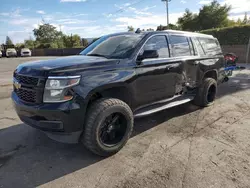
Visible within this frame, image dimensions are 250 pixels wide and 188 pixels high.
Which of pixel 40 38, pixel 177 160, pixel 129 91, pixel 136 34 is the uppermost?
pixel 40 38

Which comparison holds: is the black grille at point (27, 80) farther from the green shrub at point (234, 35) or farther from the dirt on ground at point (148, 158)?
the green shrub at point (234, 35)

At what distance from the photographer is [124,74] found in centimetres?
348

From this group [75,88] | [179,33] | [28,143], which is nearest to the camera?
[75,88]

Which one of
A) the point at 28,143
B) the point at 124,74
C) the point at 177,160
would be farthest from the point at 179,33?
the point at 28,143

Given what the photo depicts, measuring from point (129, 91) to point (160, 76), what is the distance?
833mm

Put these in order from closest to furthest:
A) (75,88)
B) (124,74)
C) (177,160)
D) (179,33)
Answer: (75,88), (177,160), (124,74), (179,33)

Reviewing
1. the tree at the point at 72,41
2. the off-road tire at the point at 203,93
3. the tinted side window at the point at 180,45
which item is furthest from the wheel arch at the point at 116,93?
the tree at the point at 72,41

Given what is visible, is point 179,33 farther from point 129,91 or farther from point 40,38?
point 40,38

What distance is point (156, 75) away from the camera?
159 inches

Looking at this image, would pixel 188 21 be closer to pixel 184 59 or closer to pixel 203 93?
Result: pixel 203 93

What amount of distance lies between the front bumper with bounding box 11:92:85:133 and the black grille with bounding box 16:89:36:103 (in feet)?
0.31

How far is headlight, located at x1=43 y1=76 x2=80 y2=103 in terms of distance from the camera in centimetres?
285

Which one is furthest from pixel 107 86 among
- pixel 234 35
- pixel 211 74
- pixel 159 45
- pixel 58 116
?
pixel 234 35

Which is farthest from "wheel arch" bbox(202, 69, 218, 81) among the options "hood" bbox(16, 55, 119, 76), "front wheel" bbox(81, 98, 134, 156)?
"hood" bbox(16, 55, 119, 76)
